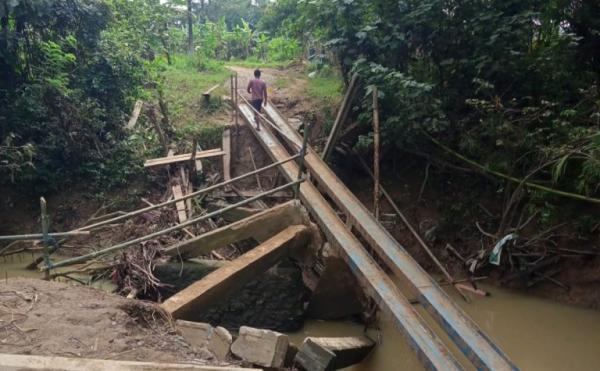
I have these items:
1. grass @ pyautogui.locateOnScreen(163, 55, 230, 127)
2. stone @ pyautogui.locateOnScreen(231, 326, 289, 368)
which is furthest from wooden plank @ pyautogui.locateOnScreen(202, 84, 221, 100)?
stone @ pyautogui.locateOnScreen(231, 326, 289, 368)

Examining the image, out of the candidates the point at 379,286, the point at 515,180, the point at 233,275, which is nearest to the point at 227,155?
the point at 233,275

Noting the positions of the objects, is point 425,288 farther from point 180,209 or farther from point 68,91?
point 68,91

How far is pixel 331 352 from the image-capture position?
13.7 feet

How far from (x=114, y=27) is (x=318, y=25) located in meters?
4.82

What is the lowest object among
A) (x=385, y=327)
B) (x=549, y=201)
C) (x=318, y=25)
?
(x=385, y=327)

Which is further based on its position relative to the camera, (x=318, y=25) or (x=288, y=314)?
(x=318, y=25)

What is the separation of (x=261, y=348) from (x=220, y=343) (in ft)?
1.13

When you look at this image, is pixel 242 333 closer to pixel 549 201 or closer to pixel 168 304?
pixel 168 304

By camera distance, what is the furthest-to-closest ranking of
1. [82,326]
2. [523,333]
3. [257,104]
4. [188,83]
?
[188,83] → [257,104] → [523,333] → [82,326]

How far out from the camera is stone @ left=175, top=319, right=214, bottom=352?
13.0ft

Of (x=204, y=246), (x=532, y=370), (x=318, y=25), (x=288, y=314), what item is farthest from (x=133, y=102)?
(x=532, y=370)

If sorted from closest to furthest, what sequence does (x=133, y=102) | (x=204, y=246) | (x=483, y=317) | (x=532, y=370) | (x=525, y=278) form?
1. (x=532, y=370)
2. (x=204, y=246)
3. (x=483, y=317)
4. (x=525, y=278)
5. (x=133, y=102)

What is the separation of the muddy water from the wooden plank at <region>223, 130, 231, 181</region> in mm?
3750

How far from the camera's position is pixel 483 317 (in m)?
6.41
